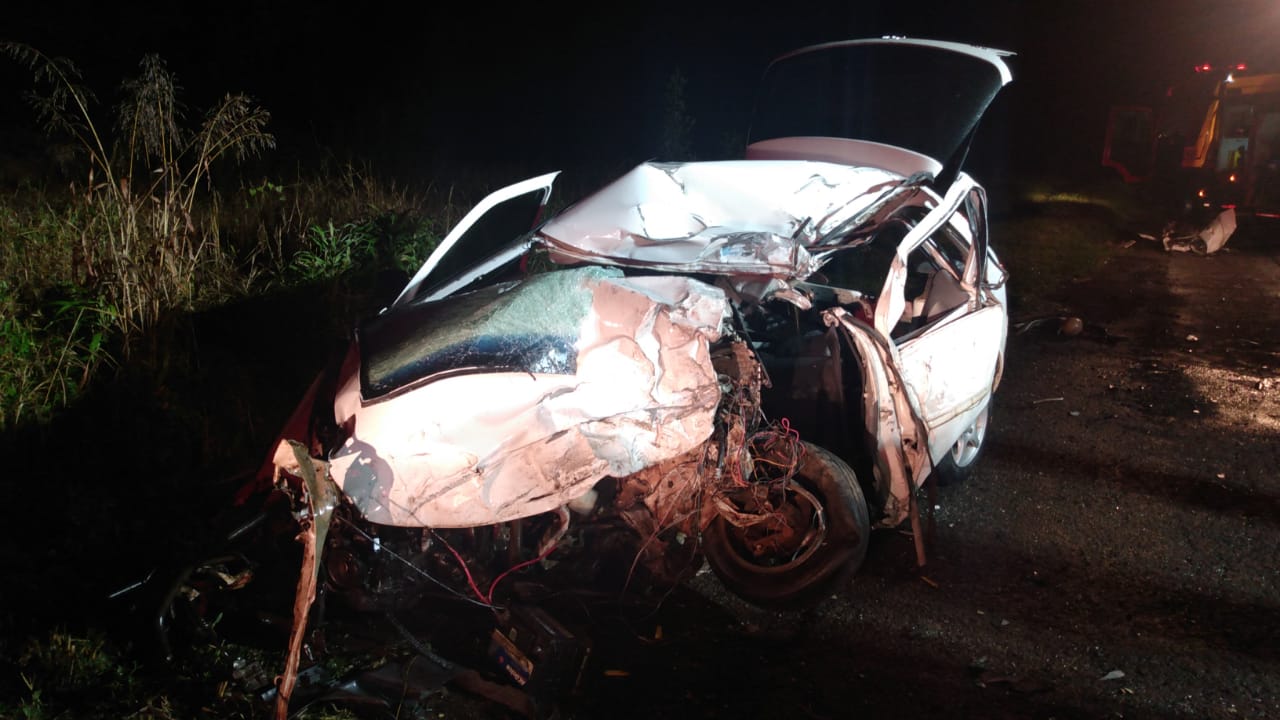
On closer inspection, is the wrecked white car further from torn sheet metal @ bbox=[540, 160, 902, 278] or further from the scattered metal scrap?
the scattered metal scrap

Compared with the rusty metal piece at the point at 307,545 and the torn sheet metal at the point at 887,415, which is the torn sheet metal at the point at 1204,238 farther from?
the rusty metal piece at the point at 307,545

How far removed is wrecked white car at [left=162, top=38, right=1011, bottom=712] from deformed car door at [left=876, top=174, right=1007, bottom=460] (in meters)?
0.02

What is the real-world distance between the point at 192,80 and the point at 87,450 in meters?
11.7

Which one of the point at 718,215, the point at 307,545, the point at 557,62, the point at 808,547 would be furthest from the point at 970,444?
the point at 557,62

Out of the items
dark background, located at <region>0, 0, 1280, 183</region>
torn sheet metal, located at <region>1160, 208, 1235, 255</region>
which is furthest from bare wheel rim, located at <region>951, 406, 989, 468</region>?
torn sheet metal, located at <region>1160, 208, 1235, 255</region>

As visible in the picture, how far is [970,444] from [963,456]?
0.12m

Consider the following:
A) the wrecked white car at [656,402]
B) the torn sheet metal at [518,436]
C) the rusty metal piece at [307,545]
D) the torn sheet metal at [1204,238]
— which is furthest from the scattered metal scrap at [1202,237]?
the rusty metal piece at [307,545]

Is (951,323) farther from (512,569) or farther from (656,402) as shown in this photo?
(512,569)

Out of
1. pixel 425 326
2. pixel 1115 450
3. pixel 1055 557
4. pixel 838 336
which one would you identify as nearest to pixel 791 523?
pixel 838 336

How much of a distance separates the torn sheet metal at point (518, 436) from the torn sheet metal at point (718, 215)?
2.16 feet

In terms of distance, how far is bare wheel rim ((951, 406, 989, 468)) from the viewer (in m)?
4.38

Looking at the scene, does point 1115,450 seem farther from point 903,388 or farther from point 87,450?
point 87,450

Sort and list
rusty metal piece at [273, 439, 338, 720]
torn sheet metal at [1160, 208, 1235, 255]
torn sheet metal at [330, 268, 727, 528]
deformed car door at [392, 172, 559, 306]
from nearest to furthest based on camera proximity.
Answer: rusty metal piece at [273, 439, 338, 720]
torn sheet metal at [330, 268, 727, 528]
deformed car door at [392, 172, 559, 306]
torn sheet metal at [1160, 208, 1235, 255]

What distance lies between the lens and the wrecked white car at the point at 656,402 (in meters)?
2.88
